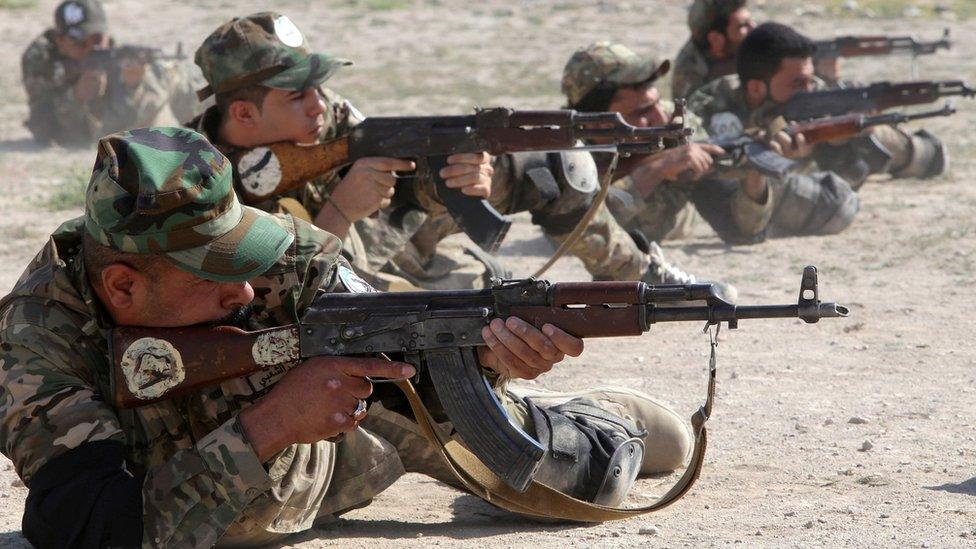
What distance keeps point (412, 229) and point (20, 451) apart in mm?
3065

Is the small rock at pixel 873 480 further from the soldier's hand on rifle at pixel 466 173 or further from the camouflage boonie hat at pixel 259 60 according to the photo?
the camouflage boonie hat at pixel 259 60

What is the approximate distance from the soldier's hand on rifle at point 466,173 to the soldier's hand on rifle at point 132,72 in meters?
7.53

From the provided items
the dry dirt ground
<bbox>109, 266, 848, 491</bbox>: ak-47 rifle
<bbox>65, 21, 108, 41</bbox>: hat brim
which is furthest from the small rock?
<bbox>65, 21, 108, 41</bbox>: hat brim

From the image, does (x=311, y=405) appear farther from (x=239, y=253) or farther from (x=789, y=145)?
(x=789, y=145)

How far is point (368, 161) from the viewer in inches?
226

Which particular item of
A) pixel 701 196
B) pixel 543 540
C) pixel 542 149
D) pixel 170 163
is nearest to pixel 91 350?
pixel 170 163

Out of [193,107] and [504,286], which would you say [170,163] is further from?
[193,107]

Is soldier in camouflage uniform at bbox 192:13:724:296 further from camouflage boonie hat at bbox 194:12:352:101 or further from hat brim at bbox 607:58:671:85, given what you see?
hat brim at bbox 607:58:671:85

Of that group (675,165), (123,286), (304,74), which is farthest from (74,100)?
(123,286)

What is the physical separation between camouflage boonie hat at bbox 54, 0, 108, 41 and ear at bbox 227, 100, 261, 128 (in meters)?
7.74

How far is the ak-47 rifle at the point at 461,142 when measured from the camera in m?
5.68

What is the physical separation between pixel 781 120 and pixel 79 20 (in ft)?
22.1

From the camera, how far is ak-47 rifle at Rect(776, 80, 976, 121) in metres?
9.07

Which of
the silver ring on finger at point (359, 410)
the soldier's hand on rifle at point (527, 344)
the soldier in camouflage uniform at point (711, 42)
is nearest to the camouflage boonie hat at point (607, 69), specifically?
the soldier in camouflage uniform at point (711, 42)
